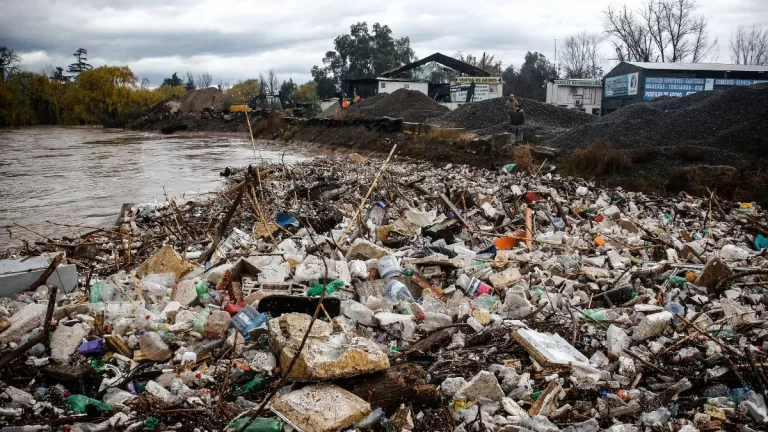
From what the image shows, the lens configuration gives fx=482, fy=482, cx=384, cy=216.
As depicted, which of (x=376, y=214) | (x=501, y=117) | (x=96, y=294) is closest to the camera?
(x=96, y=294)

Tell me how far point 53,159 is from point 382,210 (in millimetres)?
17322

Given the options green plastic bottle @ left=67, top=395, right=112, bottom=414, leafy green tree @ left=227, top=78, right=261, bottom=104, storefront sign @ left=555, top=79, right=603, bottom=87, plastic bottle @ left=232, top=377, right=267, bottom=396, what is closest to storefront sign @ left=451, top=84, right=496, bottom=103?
storefront sign @ left=555, top=79, right=603, bottom=87

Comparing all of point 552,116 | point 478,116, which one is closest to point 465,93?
point 552,116

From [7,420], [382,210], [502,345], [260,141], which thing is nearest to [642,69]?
[260,141]

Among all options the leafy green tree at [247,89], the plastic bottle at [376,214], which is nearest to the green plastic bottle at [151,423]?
the plastic bottle at [376,214]

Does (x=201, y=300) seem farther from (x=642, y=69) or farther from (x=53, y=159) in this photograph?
(x=642, y=69)

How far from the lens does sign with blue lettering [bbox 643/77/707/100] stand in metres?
25.4

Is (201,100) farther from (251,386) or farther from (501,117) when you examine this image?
(251,386)

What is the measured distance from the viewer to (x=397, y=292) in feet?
11.4

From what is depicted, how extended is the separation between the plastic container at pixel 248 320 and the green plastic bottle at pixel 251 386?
43 cm

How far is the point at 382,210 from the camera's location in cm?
572

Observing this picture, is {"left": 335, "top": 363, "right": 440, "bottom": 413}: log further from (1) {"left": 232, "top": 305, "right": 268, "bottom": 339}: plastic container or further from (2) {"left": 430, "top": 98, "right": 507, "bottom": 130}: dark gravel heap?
(2) {"left": 430, "top": 98, "right": 507, "bottom": 130}: dark gravel heap

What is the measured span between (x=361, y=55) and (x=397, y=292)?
5031cm

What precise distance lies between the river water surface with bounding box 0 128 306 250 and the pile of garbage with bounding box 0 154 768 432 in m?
1.94
